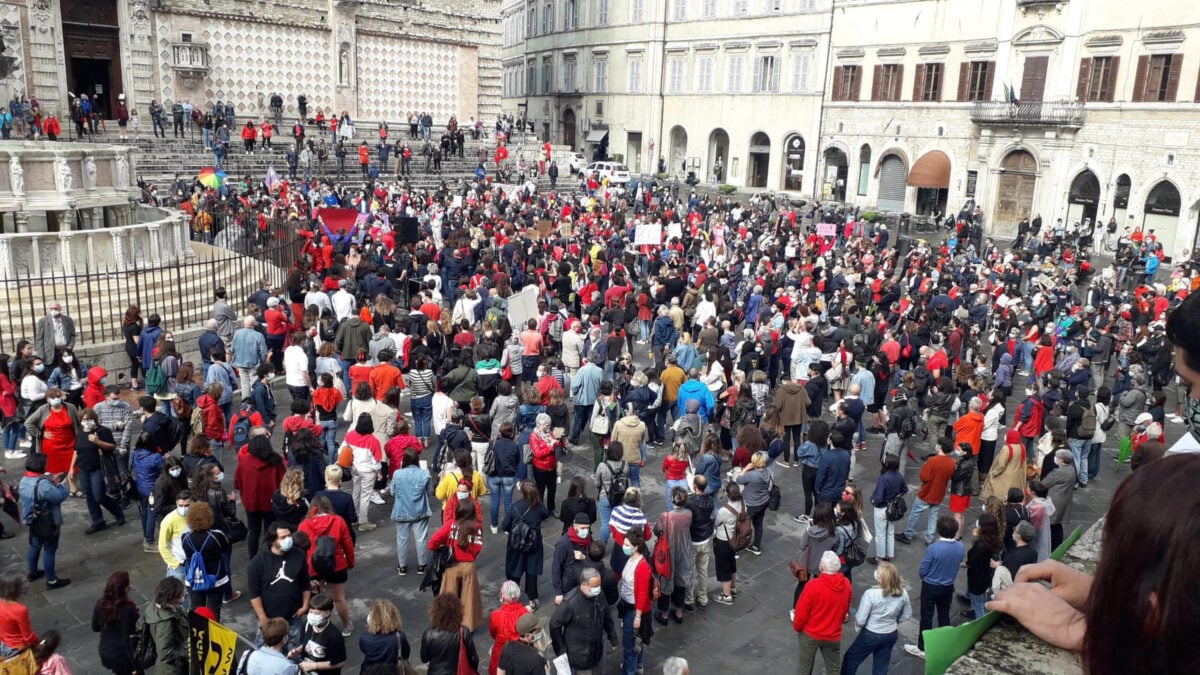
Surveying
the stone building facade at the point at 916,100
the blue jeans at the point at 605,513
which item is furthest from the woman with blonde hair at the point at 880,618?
the stone building facade at the point at 916,100

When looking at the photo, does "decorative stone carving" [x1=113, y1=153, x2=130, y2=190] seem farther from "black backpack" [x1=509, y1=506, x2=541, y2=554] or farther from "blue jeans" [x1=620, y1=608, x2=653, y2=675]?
"blue jeans" [x1=620, y1=608, x2=653, y2=675]

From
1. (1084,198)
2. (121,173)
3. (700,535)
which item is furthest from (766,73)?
(700,535)

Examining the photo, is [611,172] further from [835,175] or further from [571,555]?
[571,555]

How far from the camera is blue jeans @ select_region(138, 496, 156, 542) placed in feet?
29.7

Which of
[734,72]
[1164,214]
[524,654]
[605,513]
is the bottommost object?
[605,513]

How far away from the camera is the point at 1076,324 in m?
16.5

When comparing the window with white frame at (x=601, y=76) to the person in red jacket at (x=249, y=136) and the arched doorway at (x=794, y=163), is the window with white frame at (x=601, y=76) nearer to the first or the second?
the arched doorway at (x=794, y=163)

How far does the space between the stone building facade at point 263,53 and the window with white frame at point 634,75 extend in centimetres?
1268

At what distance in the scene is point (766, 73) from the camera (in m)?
47.2

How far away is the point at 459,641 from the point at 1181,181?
34.5 m

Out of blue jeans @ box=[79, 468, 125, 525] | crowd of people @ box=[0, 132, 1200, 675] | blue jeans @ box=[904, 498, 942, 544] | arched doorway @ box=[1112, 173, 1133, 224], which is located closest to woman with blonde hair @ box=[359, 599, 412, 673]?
crowd of people @ box=[0, 132, 1200, 675]

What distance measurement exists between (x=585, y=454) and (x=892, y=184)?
34888 mm

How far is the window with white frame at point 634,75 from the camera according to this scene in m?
54.2

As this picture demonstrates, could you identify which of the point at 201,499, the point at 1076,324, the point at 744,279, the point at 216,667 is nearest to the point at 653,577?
the point at 216,667
